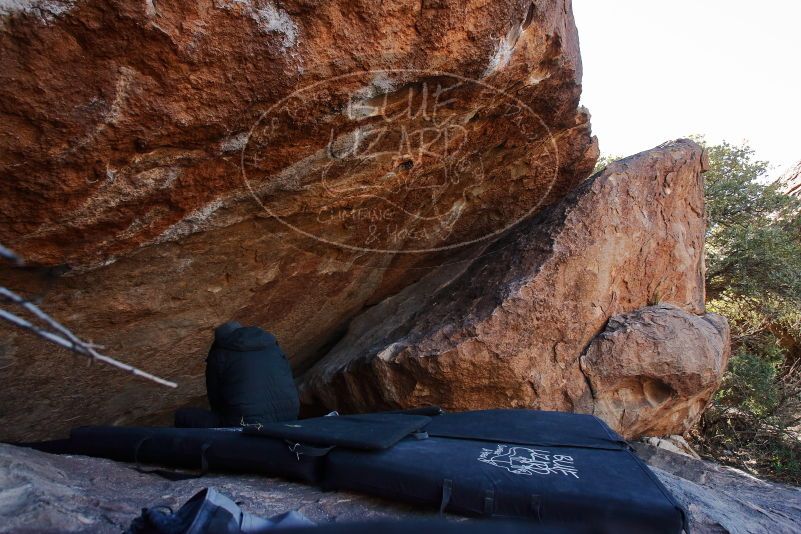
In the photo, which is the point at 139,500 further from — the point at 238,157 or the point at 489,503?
the point at 238,157

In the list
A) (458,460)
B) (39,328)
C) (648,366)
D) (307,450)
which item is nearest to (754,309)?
(648,366)

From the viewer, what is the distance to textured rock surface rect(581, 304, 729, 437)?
182 inches

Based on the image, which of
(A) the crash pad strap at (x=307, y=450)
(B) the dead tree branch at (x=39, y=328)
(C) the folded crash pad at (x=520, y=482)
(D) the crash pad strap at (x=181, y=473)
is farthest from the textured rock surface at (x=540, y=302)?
(B) the dead tree branch at (x=39, y=328)

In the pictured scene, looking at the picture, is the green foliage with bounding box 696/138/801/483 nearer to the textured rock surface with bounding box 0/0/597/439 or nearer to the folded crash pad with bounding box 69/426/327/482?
the textured rock surface with bounding box 0/0/597/439

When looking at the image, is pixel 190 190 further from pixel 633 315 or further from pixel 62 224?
pixel 633 315

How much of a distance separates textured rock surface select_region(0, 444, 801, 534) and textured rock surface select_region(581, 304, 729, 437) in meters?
1.19

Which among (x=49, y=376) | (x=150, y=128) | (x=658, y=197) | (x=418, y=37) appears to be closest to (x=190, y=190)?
(x=150, y=128)

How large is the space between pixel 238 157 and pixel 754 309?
25.2 ft

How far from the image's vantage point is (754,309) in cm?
804

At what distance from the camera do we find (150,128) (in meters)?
2.88

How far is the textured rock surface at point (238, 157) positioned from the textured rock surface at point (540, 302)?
1.70 feet

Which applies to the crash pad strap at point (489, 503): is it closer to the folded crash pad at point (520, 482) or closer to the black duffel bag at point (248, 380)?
the folded crash pad at point (520, 482)

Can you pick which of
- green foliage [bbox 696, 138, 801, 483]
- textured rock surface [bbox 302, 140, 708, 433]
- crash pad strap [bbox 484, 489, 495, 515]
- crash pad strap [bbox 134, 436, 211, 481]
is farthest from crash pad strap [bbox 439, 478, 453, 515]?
Result: green foliage [bbox 696, 138, 801, 483]

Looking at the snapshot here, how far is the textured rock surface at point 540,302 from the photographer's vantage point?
14.7 feet
